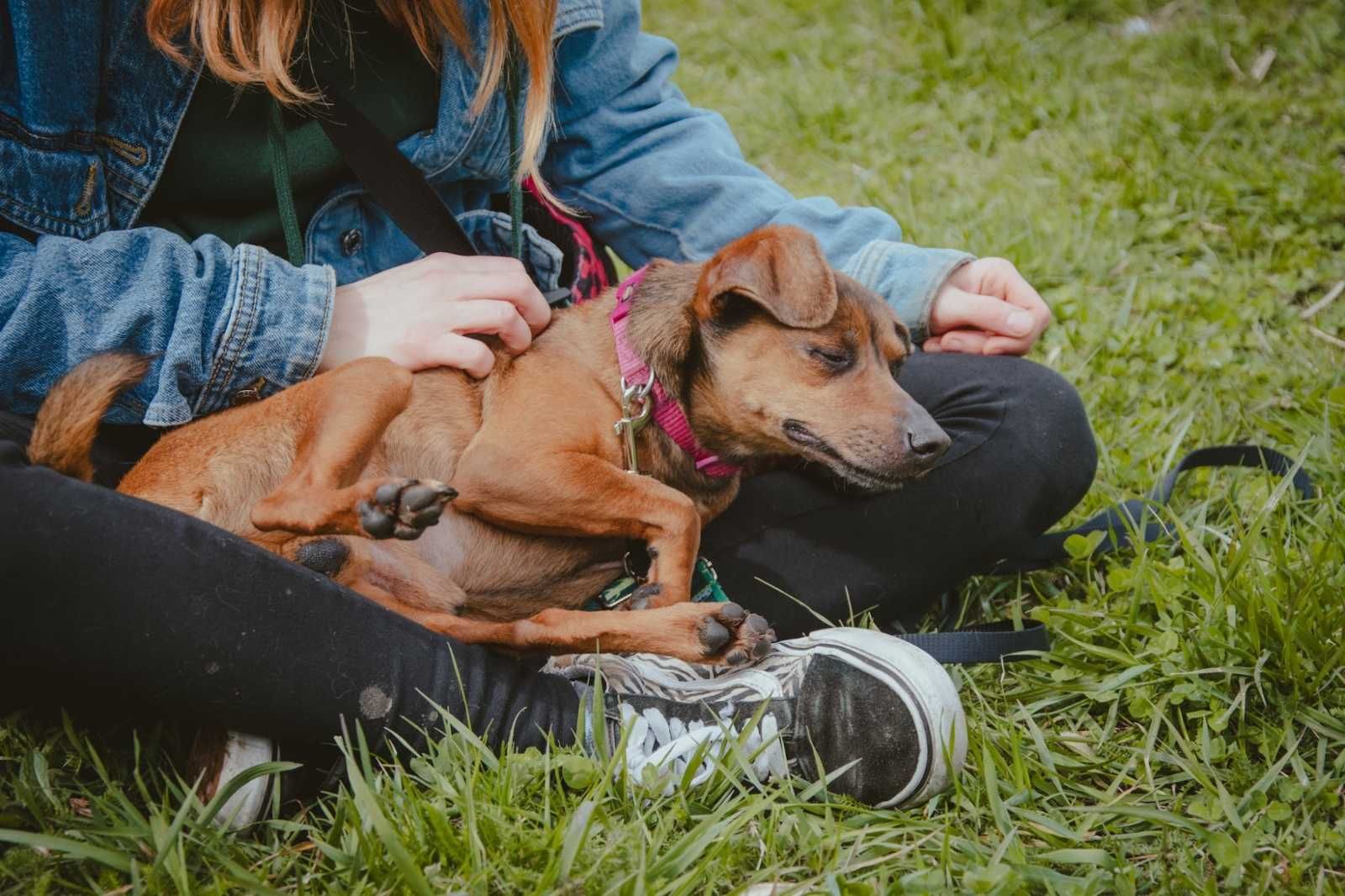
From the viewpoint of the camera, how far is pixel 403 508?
2252 millimetres

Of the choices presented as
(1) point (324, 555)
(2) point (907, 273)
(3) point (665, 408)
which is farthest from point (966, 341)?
(1) point (324, 555)

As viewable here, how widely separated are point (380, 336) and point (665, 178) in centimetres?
107

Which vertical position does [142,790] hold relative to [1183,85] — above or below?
below

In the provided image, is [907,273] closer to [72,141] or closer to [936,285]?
[936,285]

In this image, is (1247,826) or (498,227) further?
(498,227)

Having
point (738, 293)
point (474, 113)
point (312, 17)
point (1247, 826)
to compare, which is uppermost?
point (312, 17)

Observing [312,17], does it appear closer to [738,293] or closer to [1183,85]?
[738,293]

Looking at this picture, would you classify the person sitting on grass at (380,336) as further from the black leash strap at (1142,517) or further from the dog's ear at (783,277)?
the dog's ear at (783,277)

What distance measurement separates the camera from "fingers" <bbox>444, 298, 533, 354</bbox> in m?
2.73

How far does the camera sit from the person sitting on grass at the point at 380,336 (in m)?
2.01

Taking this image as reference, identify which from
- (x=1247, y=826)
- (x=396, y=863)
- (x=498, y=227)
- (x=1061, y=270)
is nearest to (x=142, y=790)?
(x=396, y=863)

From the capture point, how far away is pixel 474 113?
2.83m

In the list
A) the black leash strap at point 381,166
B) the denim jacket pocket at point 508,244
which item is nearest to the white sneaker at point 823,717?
the black leash strap at point 381,166

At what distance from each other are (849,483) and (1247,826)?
118 cm
